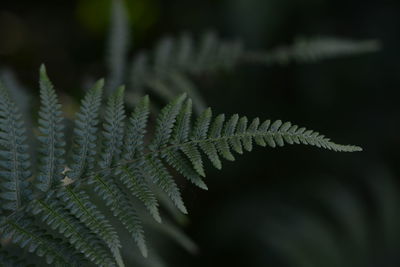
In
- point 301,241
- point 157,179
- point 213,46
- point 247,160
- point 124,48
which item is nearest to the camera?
point 157,179

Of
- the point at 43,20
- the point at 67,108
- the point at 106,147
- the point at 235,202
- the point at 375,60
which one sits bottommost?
the point at 106,147

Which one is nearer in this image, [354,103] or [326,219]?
[326,219]

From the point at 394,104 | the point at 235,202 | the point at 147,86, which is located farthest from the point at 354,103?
the point at 147,86

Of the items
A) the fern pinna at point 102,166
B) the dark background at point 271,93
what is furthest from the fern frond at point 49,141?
the dark background at point 271,93

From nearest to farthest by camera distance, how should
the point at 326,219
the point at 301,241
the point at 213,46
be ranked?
the point at 213,46
the point at 301,241
the point at 326,219

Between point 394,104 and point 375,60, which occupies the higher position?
point 375,60

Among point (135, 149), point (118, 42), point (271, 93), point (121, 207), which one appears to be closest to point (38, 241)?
point (121, 207)

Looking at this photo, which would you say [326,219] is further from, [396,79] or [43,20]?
[43,20]

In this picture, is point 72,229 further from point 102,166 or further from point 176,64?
point 176,64
